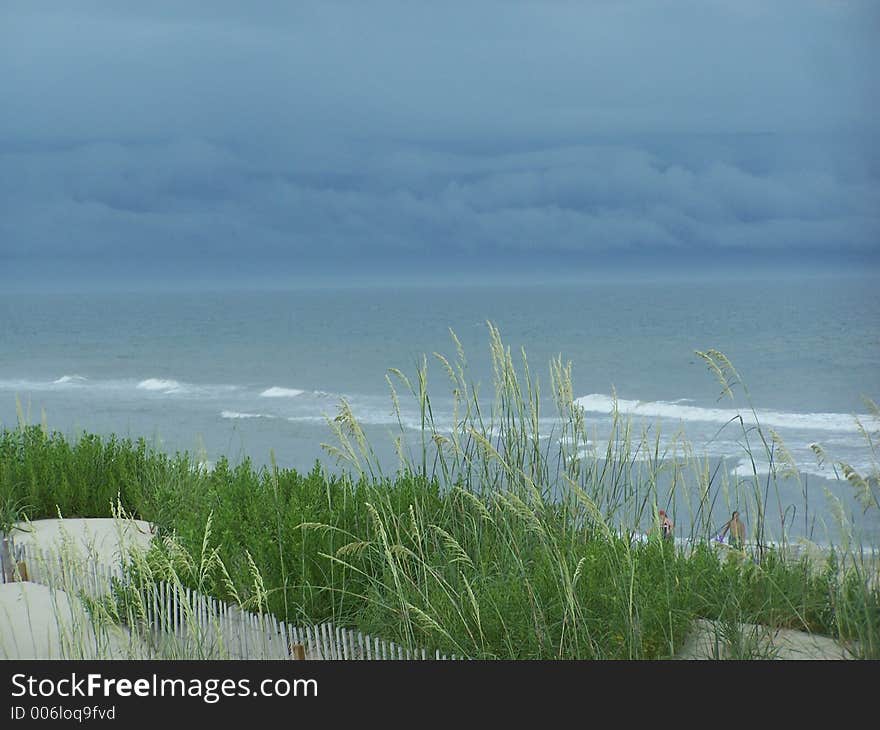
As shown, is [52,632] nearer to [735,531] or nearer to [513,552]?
[513,552]

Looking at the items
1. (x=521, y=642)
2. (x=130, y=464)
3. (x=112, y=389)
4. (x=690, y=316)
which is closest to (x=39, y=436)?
(x=130, y=464)

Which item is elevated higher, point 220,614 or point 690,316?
point 690,316

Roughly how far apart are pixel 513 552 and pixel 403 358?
79.9ft

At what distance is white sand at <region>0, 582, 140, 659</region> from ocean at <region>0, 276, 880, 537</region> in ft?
17.5

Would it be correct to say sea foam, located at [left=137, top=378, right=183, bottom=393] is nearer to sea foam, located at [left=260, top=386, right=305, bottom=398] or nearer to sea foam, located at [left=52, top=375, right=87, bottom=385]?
sea foam, located at [left=52, top=375, right=87, bottom=385]

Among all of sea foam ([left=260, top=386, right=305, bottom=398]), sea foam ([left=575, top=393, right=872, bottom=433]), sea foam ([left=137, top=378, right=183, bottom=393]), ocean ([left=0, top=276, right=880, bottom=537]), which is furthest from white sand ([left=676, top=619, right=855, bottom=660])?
sea foam ([left=137, top=378, right=183, bottom=393])

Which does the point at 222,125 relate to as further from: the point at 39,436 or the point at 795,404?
the point at 39,436

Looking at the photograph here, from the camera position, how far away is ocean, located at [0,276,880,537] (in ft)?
60.2

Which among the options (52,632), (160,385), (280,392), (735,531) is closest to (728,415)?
(280,392)

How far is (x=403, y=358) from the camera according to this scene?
91.1 ft

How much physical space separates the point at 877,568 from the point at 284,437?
1606cm

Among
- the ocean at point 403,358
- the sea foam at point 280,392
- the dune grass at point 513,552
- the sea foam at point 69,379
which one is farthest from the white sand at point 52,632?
the sea foam at point 69,379

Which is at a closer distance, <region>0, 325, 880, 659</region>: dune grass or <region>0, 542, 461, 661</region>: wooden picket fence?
<region>0, 325, 880, 659</region>: dune grass

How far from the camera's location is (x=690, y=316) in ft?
126
